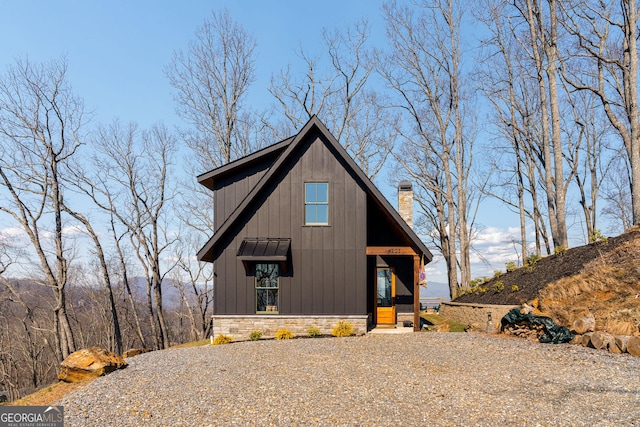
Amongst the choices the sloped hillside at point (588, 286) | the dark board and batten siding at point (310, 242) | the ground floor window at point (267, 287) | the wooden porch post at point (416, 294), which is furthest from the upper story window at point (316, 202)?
the sloped hillside at point (588, 286)

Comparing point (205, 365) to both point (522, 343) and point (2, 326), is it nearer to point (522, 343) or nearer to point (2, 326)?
point (522, 343)

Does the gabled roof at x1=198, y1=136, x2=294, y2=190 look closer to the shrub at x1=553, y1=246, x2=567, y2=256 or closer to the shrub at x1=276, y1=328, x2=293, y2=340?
the shrub at x1=276, y1=328, x2=293, y2=340

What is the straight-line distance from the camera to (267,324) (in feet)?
48.0

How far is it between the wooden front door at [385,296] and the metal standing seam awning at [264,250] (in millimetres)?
4247

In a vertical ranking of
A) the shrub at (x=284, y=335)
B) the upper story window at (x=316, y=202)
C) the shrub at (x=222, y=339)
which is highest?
the upper story window at (x=316, y=202)

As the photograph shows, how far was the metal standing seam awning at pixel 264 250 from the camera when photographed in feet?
45.8

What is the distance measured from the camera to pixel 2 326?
29.4m

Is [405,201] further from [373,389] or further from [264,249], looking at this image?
[373,389]

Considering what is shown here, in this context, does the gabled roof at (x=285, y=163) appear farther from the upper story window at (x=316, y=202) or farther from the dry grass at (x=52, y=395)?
the dry grass at (x=52, y=395)

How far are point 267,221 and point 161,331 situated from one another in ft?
53.3

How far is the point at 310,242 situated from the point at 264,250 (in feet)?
5.35

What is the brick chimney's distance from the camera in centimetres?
1844

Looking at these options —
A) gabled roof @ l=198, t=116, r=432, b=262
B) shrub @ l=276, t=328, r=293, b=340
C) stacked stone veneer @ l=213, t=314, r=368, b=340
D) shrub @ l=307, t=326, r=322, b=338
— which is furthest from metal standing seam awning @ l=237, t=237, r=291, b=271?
shrub @ l=307, t=326, r=322, b=338

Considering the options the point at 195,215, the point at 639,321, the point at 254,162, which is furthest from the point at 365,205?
the point at 195,215
